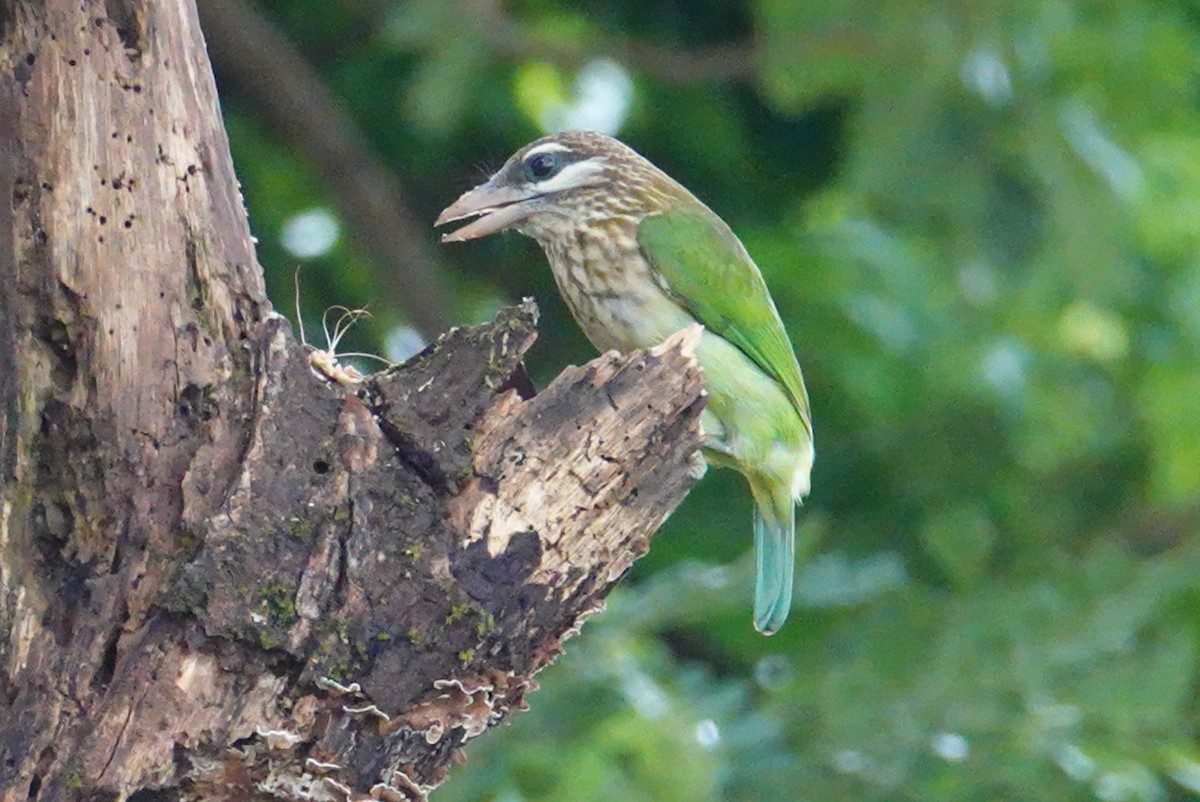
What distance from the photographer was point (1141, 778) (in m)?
7.87

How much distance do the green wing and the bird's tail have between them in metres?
0.27

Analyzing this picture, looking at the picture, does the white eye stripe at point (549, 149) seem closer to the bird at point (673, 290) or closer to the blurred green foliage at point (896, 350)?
the bird at point (673, 290)

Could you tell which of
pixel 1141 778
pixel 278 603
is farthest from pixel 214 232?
pixel 1141 778

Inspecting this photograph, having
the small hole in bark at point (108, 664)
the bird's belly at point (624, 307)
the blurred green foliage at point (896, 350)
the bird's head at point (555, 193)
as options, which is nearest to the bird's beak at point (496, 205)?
the bird's head at point (555, 193)

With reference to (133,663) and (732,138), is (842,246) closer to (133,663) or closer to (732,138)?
(732,138)

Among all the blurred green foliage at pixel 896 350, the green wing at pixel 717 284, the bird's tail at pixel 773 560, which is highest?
the green wing at pixel 717 284

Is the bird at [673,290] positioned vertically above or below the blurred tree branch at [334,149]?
above

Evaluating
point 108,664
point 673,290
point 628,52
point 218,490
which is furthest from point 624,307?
point 628,52

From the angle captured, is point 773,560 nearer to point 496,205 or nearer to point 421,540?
point 496,205

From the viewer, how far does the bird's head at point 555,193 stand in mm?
5578

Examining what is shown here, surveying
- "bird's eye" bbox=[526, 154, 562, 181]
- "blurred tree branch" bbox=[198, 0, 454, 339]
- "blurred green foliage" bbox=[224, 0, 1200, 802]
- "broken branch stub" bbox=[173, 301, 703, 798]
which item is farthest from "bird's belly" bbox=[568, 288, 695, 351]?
"blurred tree branch" bbox=[198, 0, 454, 339]

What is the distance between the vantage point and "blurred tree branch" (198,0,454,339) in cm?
861

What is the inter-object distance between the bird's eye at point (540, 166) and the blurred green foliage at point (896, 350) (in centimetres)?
169

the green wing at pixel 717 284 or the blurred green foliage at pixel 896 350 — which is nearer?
the green wing at pixel 717 284
